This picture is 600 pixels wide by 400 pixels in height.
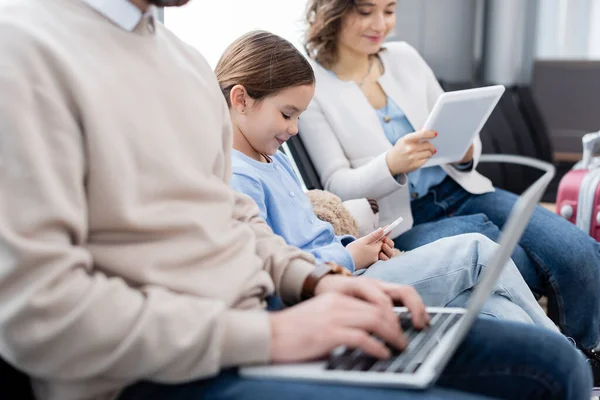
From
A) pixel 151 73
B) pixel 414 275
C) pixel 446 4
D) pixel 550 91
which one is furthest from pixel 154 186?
pixel 550 91

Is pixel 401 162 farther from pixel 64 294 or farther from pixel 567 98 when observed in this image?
pixel 567 98

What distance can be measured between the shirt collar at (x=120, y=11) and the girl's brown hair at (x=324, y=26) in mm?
1214

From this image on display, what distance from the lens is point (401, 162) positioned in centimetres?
187

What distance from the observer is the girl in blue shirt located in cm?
137

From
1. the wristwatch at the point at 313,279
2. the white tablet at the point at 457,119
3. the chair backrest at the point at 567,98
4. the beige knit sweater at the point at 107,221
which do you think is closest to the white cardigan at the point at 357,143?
the white tablet at the point at 457,119

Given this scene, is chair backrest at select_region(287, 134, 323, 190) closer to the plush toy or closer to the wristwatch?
the plush toy

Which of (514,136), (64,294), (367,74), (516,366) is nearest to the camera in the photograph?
(64,294)

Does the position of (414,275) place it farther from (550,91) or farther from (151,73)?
(550,91)

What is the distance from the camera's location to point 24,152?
0.72 metres

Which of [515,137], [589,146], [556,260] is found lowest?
[515,137]

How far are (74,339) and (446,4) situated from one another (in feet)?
11.3

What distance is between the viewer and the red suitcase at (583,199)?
2150 millimetres

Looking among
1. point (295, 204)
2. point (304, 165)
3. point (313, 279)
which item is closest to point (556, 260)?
point (304, 165)

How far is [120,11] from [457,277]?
31.4 inches
